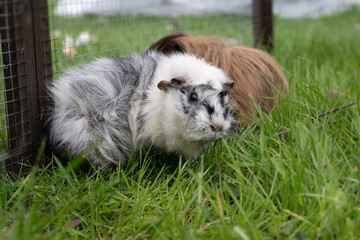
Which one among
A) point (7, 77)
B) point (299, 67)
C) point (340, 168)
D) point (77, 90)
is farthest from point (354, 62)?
point (7, 77)

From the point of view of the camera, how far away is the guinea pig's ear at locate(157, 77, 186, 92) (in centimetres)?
220

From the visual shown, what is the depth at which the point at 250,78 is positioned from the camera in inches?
109

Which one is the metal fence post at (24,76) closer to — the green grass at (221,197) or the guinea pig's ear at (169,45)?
the green grass at (221,197)

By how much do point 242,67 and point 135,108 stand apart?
830 mm

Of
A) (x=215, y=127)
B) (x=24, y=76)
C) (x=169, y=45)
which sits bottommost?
(x=215, y=127)

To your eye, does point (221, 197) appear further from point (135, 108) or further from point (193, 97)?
point (135, 108)

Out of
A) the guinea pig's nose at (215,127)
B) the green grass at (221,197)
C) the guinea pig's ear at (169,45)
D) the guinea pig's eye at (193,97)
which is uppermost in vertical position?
the guinea pig's ear at (169,45)

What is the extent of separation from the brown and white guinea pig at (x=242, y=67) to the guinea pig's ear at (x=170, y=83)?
0.55m

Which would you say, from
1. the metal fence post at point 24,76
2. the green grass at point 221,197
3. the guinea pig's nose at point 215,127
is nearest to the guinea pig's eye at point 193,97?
the guinea pig's nose at point 215,127

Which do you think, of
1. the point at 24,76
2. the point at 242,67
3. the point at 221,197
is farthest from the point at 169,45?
the point at 221,197

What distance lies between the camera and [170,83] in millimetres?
2219

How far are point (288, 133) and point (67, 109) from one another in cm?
119

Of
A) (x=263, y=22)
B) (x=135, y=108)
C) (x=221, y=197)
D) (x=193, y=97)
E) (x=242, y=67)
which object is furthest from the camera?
(x=263, y=22)

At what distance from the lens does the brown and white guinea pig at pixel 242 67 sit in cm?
271
